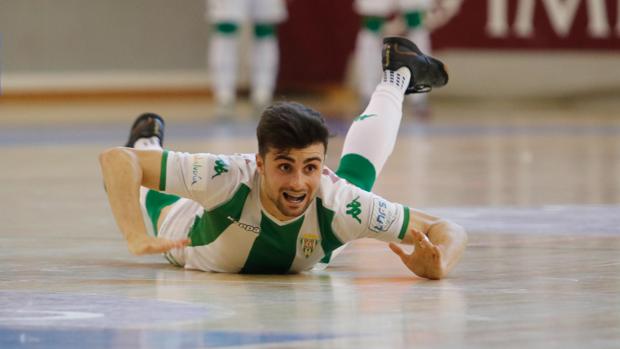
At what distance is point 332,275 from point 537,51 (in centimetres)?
929

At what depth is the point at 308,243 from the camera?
417cm

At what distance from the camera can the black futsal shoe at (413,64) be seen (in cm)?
506

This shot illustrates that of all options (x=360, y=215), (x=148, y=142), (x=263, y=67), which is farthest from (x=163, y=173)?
(x=263, y=67)

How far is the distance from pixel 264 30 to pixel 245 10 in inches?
10.7

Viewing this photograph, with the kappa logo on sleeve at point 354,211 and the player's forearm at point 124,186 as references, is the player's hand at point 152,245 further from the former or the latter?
the kappa logo on sleeve at point 354,211

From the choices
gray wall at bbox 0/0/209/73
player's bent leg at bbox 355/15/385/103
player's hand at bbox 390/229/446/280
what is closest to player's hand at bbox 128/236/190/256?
player's hand at bbox 390/229/446/280

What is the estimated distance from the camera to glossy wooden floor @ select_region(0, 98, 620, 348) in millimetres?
3221

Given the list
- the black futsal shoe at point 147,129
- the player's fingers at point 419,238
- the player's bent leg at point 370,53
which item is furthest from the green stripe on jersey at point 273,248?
the player's bent leg at point 370,53

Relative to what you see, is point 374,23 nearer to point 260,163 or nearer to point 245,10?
point 245,10

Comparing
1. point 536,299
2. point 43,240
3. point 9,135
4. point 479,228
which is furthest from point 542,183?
point 9,135

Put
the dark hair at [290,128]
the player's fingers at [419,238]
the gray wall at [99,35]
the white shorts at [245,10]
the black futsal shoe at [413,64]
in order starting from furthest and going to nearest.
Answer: the gray wall at [99,35] → the white shorts at [245,10] → the black futsal shoe at [413,64] → the player's fingers at [419,238] → the dark hair at [290,128]

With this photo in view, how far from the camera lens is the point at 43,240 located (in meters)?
5.08

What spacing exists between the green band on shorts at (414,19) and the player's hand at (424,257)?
309 inches

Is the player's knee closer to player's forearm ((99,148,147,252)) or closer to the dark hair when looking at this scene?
player's forearm ((99,148,147,252))
